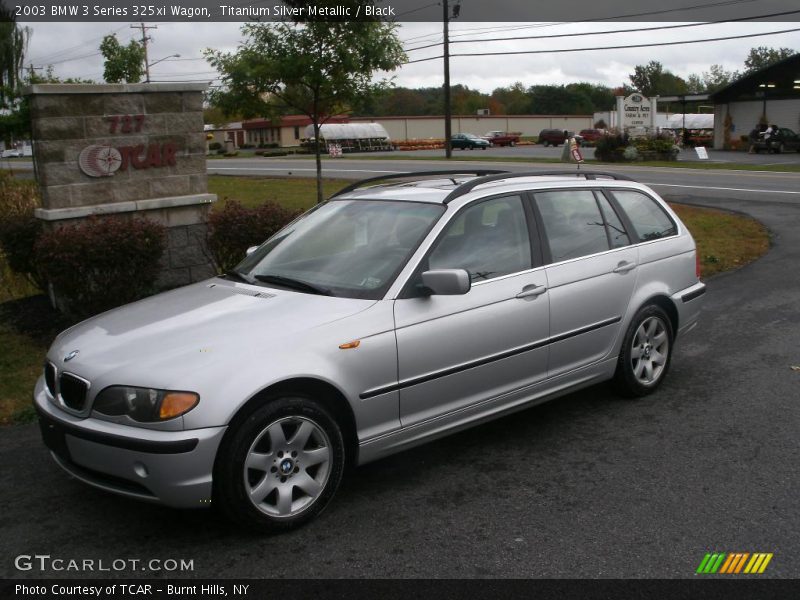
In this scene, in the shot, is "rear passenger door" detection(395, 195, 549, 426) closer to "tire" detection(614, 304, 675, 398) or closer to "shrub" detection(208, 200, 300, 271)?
"tire" detection(614, 304, 675, 398)

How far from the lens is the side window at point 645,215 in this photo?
20.1ft

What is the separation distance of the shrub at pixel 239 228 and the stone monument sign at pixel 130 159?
74 cm

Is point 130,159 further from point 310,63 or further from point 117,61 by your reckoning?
point 117,61

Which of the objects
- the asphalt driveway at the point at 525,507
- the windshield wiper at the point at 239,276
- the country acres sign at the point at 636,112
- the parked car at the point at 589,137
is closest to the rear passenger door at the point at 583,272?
the asphalt driveway at the point at 525,507

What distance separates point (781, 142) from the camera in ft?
149

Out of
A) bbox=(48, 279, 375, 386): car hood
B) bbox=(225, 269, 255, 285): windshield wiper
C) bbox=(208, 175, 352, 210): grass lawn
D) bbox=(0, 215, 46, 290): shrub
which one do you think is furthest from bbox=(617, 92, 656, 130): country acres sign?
bbox=(48, 279, 375, 386): car hood

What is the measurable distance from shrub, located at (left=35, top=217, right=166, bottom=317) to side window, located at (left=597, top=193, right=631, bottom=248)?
13.7 ft

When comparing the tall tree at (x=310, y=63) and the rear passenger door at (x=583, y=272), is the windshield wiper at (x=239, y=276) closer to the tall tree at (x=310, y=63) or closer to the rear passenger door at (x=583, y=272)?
the rear passenger door at (x=583, y=272)

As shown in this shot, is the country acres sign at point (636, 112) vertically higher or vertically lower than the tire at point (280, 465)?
higher

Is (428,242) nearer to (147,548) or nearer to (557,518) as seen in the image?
(557,518)

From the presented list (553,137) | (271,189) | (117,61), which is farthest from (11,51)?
(553,137)

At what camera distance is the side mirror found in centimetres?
438

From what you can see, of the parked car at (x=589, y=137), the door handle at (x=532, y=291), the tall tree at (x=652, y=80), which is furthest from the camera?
the tall tree at (x=652, y=80)

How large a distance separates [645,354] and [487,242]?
1741 millimetres
